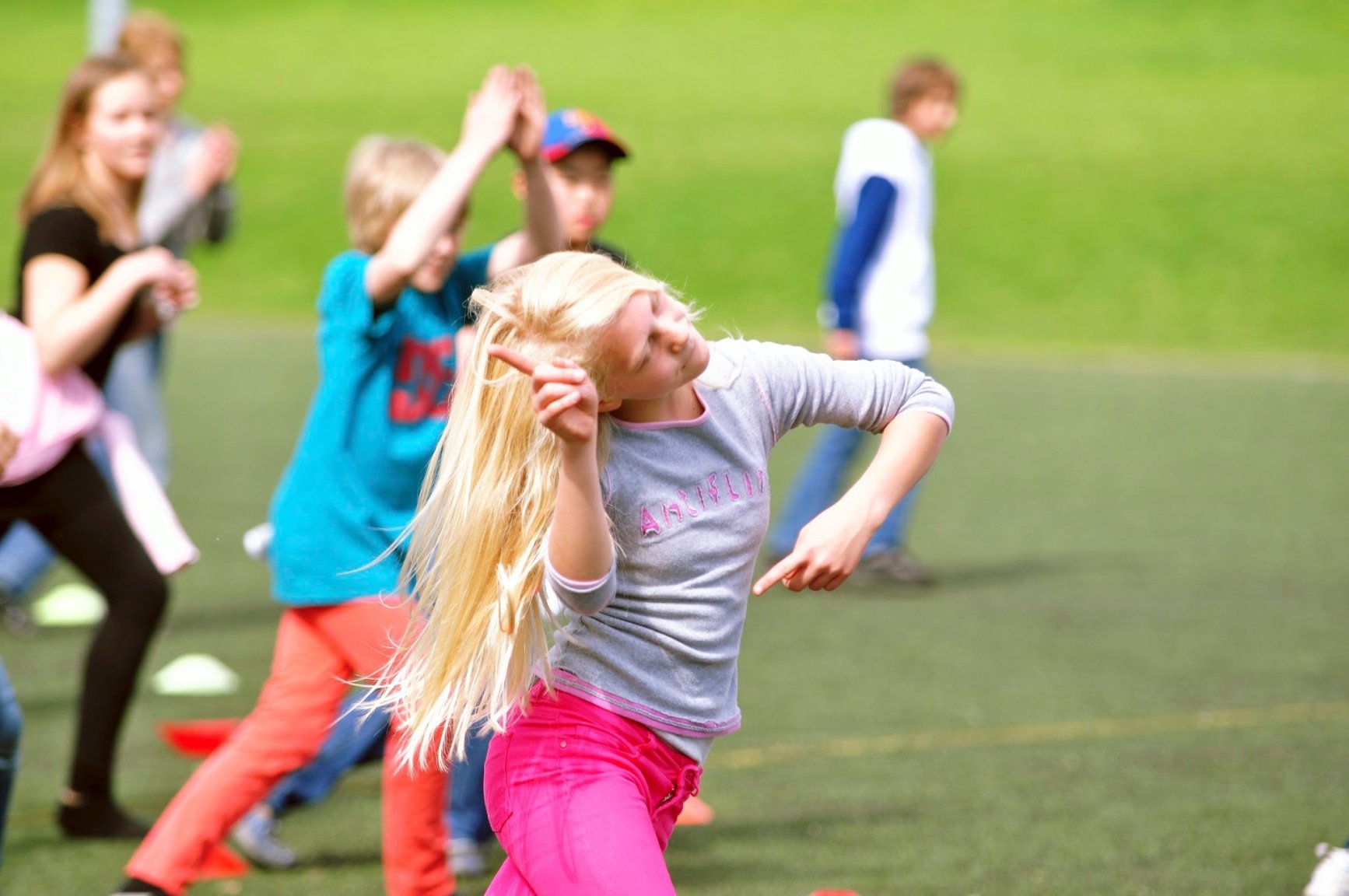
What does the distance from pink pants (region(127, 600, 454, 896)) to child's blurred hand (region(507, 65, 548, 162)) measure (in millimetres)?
1019

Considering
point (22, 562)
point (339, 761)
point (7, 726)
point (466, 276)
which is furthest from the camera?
point (22, 562)

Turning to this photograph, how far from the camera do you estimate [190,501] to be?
9.26 m

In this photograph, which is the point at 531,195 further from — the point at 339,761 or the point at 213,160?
the point at 213,160

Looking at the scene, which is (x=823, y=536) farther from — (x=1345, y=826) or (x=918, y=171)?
(x=918, y=171)

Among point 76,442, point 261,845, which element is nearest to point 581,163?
point 76,442

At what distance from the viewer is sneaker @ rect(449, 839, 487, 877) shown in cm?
420

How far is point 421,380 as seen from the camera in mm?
3777

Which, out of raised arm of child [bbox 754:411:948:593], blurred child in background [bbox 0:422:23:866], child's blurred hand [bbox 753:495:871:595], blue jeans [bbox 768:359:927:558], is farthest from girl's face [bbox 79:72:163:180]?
blue jeans [bbox 768:359:927:558]

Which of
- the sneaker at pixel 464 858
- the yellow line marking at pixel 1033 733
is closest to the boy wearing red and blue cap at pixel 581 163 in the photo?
the sneaker at pixel 464 858

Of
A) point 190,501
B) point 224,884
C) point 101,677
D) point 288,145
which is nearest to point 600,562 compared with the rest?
point 224,884

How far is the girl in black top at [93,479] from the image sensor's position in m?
4.33

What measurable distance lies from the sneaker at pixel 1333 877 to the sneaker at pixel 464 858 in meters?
1.94

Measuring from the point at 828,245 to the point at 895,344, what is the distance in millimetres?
18111

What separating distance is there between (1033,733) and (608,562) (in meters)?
3.31
